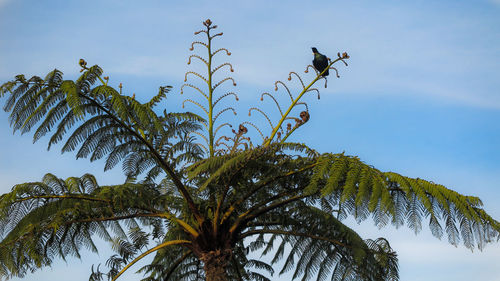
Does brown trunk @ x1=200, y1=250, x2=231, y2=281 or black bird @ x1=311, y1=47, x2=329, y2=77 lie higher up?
black bird @ x1=311, y1=47, x2=329, y2=77

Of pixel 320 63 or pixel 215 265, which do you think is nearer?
pixel 215 265

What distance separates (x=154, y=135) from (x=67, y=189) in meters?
1.17

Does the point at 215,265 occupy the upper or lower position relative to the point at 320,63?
lower

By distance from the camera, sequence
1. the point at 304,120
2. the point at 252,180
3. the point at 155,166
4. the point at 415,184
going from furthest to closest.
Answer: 1. the point at 155,166
2. the point at 304,120
3. the point at 252,180
4. the point at 415,184

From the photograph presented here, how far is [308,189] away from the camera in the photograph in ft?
20.6

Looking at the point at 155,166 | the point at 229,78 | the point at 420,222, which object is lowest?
the point at 420,222

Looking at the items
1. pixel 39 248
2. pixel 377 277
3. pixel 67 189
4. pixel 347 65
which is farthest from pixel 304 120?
pixel 39 248

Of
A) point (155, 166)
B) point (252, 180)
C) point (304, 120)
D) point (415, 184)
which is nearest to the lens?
point (415, 184)

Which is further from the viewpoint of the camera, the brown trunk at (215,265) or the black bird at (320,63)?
the black bird at (320,63)

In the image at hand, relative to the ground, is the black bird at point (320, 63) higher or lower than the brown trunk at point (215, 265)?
higher

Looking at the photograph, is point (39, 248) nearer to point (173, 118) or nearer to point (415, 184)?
point (173, 118)

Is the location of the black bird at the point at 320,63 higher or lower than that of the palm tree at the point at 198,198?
higher

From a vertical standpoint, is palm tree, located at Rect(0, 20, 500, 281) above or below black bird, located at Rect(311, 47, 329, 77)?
below

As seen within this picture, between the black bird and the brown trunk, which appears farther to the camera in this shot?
the black bird
